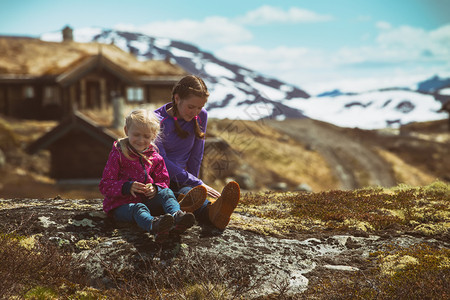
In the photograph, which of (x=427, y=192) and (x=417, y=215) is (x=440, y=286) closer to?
(x=417, y=215)

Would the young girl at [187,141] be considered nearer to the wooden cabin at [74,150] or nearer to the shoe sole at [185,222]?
the shoe sole at [185,222]

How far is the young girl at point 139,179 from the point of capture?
5066 mm

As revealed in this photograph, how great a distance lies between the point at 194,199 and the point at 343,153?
45670 millimetres

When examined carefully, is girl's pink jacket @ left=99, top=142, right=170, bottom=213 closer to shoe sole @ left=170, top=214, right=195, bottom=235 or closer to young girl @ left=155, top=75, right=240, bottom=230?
young girl @ left=155, top=75, right=240, bottom=230

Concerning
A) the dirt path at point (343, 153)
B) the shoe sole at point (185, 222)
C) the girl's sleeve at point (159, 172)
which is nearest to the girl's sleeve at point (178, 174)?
the girl's sleeve at point (159, 172)

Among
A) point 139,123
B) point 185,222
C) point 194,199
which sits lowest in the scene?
point 185,222

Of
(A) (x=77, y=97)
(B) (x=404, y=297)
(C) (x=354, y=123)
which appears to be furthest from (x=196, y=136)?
(A) (x=77, y=97)

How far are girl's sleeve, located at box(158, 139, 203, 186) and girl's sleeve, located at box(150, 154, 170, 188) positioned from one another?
29cm

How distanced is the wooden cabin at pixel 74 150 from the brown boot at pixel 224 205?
77.5 feet

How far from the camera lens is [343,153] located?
49031 mm

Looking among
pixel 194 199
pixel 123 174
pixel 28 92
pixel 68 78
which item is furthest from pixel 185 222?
pixel 28 92

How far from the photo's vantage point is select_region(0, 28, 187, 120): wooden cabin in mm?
38062

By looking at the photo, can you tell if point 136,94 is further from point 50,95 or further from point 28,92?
point 28,92

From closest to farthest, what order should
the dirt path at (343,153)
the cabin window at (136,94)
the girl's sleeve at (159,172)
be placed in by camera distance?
the girl's sleeve at (159,172) < the cabin window at (136,94) < the dirt path at (343,153)
